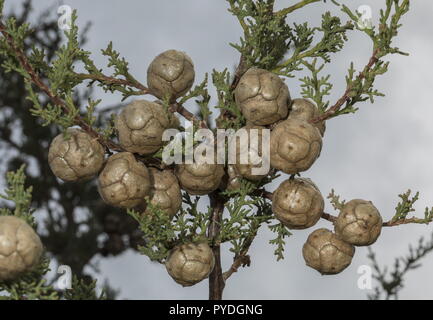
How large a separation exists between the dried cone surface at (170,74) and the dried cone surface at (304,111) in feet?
2.65

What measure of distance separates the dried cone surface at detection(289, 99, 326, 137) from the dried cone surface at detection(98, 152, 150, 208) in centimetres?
120

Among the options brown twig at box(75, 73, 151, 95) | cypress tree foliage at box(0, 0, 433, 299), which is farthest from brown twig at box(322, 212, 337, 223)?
brown twig at box(75, 73, 151, 95)

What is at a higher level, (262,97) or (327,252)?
(262,97)

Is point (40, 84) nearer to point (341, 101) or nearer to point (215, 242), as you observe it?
point (215, 242)

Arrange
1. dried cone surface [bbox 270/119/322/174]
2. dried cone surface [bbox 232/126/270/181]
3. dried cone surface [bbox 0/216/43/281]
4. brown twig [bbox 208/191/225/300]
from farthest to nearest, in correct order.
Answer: brown twig [bbox 208/191/225/300]
dried cone surface [bbox 232/126/270/181]
dried cone surface [bbox 270/119/322/174]
dried cone surface [bbox 0/216/43/281]

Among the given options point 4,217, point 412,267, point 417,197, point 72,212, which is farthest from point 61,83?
point 72,212

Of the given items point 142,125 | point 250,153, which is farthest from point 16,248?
point 250,153

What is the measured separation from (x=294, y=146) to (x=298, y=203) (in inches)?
17.8

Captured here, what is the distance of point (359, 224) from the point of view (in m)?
4.83

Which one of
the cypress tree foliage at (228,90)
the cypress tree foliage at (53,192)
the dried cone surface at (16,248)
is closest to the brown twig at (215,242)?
the cypress tree foliage at (228,90)

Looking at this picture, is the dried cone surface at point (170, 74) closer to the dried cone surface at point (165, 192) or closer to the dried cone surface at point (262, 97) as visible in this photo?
the dried cone surface at point (262, 97)

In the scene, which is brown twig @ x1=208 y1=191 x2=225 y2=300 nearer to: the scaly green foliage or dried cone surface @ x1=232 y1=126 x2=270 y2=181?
dried cone surface @ x1=232 y1=126 x2=270 y2=181

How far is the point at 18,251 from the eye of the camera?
375cm

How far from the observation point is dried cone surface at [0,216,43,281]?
3.73m
